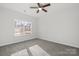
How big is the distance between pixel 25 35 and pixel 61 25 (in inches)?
120

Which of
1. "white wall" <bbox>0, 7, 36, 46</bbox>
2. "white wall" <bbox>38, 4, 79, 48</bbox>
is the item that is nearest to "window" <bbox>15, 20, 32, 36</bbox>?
"white wall" <bbox>0, 7, 36, 46</bbox>

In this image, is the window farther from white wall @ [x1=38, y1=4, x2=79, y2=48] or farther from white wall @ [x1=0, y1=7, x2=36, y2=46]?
white wall @ [x1=38, y1=4, x2=79, y2=48]

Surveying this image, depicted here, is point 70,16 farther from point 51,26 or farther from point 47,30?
point 47,30

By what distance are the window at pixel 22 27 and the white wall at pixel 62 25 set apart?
1.31 m

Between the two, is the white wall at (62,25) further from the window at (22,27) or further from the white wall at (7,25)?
the white wall at (7,25)

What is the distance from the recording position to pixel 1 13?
152 inches

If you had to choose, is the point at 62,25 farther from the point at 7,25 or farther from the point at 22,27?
the point at 7,25

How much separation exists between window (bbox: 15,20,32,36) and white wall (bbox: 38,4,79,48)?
1310mm

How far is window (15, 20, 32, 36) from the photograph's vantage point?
4.92m

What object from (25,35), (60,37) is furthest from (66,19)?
(25,35)

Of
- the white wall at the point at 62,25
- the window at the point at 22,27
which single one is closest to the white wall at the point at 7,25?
the window at the point at 22,27

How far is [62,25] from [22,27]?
3222 millimetres

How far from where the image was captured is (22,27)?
5.39 metres

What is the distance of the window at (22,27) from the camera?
492 centimetres
